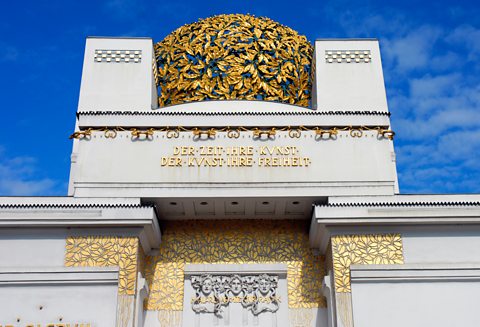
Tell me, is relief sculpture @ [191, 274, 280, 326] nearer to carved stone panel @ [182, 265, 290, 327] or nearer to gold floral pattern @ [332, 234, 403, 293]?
carved stone panel @ [182, 265, 290, 327]

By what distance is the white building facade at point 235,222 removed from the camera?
9953 mm

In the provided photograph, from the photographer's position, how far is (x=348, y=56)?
40.0 feet

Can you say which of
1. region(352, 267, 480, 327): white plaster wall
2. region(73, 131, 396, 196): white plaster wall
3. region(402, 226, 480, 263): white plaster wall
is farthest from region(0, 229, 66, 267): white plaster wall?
region(402, 226, 480, 263): white plaster wall

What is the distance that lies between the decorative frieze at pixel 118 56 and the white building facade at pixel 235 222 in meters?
0.03

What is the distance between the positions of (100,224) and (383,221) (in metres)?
4.36

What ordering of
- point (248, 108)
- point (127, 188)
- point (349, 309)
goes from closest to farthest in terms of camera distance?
point (349, 309) → point (127, 188) → point (248, 108)

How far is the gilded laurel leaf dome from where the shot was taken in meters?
12.3

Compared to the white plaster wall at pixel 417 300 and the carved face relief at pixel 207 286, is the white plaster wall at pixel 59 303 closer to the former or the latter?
the carved face relief at pixel 207 286

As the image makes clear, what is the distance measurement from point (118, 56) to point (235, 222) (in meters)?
3.72

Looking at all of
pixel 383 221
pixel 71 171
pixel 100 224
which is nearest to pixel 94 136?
pixel 71 171

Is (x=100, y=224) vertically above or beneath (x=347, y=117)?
beneath

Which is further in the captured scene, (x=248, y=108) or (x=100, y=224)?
(x=248, y=108)

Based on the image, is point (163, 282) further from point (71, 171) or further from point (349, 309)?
point (349, 309)

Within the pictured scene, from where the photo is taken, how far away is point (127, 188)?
1062 centimetres
